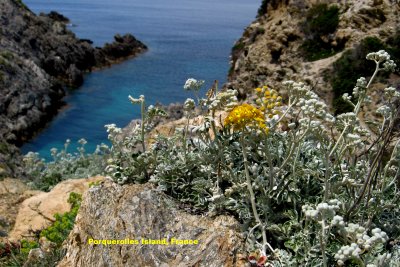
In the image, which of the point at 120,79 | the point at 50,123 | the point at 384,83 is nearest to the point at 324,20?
the point at 384,83

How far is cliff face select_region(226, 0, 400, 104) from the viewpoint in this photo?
1538cm

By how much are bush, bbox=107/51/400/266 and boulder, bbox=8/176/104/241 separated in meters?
2.95

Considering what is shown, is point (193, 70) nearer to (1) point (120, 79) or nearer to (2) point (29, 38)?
(1) point (120, 79)

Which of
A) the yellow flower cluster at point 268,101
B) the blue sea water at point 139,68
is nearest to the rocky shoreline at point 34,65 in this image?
the blue sea water at point 139,68

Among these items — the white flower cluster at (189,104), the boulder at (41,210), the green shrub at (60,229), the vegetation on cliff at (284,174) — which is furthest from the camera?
the boulder at (41,210)

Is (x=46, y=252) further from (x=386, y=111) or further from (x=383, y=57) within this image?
(x=383, y=57)

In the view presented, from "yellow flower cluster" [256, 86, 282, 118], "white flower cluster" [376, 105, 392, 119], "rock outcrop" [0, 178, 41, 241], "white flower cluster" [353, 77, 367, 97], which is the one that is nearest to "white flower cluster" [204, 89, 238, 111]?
"yellow flower cluster" [256, 86, 282, 118]

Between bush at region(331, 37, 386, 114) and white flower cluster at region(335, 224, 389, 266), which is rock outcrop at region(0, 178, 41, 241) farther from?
bush at region(331, 37, 386, 114)

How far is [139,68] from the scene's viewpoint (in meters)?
40.5

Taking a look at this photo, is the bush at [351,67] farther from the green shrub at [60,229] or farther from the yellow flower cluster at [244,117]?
the yellow flower cluster at [244,117]

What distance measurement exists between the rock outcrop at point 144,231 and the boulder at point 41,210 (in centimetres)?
244

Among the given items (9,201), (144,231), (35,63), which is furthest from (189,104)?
(35,63)

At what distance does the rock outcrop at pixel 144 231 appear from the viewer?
345 centimetres

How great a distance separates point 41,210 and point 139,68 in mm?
34201
